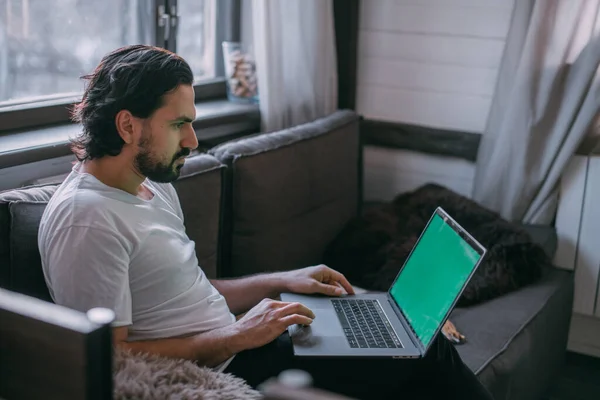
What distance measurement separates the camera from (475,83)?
2949mm

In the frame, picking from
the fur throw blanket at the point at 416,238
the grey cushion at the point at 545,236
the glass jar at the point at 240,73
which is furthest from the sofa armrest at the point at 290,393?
the glass jar at the point at 240,73

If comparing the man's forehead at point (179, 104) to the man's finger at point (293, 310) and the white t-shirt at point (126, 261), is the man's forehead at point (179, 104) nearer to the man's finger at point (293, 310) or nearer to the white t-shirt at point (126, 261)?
the white t-shirt at point (126, 261)

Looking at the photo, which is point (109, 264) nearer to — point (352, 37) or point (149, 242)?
point (149, 242)

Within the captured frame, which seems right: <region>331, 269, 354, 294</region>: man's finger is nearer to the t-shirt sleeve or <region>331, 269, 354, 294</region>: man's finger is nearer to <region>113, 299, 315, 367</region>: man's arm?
<region>113, 299, 315, 367</region>: man's arm

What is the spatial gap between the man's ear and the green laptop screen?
0.73m

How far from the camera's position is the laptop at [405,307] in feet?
5.32

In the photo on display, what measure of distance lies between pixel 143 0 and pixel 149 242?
1366 mm

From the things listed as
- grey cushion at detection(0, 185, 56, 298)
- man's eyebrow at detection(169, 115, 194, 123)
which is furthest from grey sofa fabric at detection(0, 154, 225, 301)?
man's eyebrow at detection(169, 115, 194, 123)

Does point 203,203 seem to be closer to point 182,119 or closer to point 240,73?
point 182,119

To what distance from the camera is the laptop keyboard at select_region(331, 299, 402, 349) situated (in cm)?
167

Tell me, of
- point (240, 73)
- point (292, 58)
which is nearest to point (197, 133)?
point (240, 73)

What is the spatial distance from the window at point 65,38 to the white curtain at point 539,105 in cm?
120

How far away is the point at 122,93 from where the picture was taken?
5.12 feet

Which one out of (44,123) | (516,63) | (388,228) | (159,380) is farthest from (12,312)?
(516,63)
